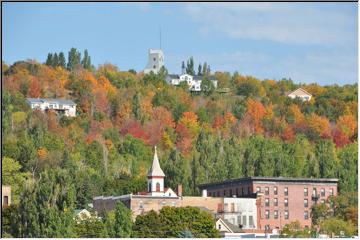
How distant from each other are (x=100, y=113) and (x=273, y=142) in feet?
82.9

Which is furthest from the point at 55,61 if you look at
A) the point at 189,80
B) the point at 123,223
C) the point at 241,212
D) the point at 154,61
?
the point at 123,223

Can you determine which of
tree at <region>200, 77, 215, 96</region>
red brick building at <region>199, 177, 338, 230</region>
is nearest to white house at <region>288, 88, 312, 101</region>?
tree at <region>200, 77, 215, 96</region>

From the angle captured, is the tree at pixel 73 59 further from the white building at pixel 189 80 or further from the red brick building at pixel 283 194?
the red brick building at pixel 283 194

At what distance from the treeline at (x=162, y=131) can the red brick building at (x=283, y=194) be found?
4.79m

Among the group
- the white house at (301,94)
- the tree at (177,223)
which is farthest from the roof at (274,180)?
the white house at (301,94)

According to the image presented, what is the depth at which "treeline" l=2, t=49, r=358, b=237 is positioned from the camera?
9794 cm

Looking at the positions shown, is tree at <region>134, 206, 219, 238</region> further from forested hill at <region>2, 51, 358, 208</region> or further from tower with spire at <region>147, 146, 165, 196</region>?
forested hill at <region>2, 51, 358, 208</region>

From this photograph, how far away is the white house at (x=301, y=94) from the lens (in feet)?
477

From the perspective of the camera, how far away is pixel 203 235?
70.5 metres

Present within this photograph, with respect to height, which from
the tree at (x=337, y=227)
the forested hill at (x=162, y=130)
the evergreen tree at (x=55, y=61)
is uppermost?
the evergreen tree at (x=55, y=61)

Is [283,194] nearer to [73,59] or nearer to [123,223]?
[123,223]

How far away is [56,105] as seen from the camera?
13225cm

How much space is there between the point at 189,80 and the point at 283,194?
6952cm

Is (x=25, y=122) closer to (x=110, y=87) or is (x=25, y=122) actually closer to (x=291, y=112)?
(x=110, y=87)
